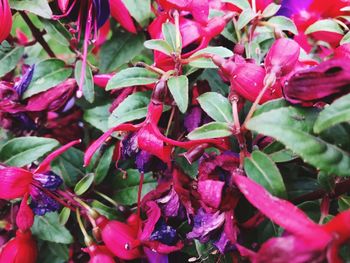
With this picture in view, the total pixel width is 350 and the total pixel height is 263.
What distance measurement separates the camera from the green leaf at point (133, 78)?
0.70 meters

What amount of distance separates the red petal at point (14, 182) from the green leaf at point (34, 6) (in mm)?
242

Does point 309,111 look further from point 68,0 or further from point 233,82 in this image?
point 68,0

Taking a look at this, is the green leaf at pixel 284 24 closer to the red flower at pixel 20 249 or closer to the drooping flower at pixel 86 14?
the drooping flower at pixel 86 14

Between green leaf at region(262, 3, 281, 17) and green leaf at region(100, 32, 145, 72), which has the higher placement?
green leaf at region(262, 3, 281, 17)

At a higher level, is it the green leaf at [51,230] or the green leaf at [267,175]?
the green leaf at [267,175]

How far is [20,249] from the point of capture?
0.76 meters

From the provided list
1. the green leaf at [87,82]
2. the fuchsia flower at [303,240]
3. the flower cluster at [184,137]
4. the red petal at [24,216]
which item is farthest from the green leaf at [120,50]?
the fuchsia flower at [303,240]

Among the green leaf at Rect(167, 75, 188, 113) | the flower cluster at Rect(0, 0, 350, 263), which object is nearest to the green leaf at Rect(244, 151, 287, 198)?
the flower cluster at Rect(0, 0, 350, 263)

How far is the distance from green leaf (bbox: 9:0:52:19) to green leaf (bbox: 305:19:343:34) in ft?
1.30

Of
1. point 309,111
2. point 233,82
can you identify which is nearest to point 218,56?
point 233,82

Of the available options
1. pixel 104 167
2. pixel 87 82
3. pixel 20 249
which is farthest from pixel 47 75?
pixel 20 249

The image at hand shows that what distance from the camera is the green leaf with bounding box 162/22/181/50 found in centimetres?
72

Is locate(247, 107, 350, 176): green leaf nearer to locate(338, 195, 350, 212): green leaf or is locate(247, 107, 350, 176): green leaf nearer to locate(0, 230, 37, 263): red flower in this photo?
locate(338, 195, 350, 212): green leaf

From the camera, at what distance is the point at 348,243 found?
0.51 metres
